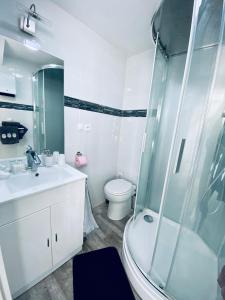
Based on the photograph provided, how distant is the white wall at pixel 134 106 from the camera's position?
6.33 ft

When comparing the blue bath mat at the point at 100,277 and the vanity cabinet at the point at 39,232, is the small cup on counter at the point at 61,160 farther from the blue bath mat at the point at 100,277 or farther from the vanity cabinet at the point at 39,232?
the blue bath mat at the point at 100,277

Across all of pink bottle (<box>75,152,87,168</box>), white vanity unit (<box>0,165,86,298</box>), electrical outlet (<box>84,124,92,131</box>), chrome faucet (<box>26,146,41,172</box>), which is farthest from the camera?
electrical outlet (<box>84,124,92,131</box>)

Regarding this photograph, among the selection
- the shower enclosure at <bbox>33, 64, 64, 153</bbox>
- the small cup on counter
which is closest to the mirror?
the shower enclosure at <bbox>33, 64, 64, 153</bbox>

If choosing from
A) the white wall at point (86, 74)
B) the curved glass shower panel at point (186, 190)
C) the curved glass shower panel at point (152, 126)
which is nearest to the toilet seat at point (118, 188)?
the curved glass shower panel at point (152, 126)

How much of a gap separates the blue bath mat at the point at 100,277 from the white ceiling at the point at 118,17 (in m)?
2.23

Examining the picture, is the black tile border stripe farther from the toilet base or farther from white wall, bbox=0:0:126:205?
the toilet base

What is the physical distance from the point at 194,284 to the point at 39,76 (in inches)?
86.1

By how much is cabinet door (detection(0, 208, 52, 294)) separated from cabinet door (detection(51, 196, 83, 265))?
0.19ft

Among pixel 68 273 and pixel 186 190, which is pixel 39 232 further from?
pixel 186 190

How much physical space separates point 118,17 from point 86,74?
0.62 meters

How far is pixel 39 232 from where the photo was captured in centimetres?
106

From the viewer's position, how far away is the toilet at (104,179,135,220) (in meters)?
1.77

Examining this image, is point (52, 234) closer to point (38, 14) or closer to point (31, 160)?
point (31, 160)

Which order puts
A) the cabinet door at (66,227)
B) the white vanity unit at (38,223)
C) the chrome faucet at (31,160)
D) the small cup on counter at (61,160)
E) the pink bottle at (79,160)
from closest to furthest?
the white vanity unit at (38,223) → the cabinet door at (66,227) → the chrome faucet at (31,160) → the small cup on counter at (61,160) → the pink bottle at (79,160)
